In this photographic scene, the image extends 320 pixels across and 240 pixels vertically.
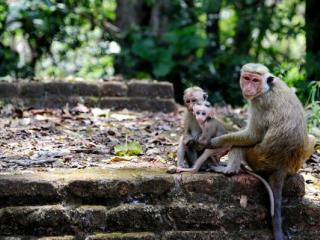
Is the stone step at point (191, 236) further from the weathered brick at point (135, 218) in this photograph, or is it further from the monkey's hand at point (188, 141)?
the monkey's hand at point (188, 141)

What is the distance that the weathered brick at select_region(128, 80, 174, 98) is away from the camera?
325 inches

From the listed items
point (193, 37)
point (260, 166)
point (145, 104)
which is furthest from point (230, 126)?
point (193, 37)

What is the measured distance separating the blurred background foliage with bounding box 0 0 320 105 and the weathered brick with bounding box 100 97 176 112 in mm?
2240

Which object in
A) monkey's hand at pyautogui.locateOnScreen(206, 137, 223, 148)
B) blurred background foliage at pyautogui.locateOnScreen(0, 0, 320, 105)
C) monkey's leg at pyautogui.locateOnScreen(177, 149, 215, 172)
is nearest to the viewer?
monkey's leg at pyautogui.locateOnScreen(177, 149, 215, 172)

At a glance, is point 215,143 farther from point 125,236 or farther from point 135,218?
point 125,236

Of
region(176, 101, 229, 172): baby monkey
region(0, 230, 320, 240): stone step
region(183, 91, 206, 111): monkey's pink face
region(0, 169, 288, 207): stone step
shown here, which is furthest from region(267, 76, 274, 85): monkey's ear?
region(0, 230, 320, 240): stone step

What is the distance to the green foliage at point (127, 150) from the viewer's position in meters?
5.44

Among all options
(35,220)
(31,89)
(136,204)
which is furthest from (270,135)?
(31,89)

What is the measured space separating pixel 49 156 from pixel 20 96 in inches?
117

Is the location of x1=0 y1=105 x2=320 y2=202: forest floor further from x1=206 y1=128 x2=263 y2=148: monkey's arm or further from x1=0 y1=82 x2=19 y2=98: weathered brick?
x1=206 y1=128 x2=263 y2=148: monkey's arm

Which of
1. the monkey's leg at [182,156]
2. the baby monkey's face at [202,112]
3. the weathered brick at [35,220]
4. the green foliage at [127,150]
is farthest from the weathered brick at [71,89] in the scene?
the weathered brick at [35,220]

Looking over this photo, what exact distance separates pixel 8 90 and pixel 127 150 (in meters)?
3.01

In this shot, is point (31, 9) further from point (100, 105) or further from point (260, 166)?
point (260, 166)

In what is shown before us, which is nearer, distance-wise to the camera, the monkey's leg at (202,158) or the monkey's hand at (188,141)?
the monkey's leg at (202,158)
